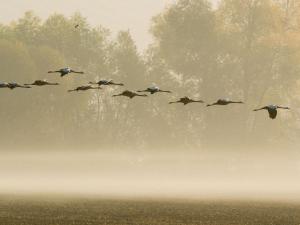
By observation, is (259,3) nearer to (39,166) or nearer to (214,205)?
(39,166)

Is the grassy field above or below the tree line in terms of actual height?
below

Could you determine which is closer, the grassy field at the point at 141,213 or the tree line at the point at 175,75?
the grassy field at the point at 141,213

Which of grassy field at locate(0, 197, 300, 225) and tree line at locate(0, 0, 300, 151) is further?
tree line at locate(0, 0, 300, 151)

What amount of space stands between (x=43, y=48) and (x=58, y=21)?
1339cm

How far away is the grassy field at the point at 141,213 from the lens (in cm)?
4250

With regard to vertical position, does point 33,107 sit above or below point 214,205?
above

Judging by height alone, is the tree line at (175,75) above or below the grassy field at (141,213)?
above

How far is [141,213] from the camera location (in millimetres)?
48125

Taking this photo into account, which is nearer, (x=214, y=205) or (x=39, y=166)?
(x=214, y=205)

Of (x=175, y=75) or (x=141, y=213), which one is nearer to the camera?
(x=141, y=213)

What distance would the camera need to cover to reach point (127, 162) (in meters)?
142

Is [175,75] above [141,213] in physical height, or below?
above

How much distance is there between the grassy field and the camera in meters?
42.5

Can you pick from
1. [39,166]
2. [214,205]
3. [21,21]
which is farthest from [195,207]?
[21,21]
